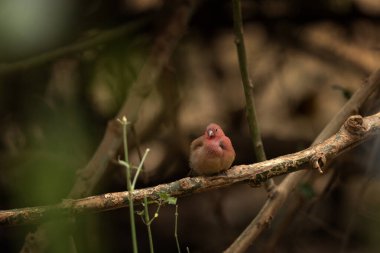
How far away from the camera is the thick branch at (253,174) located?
231 cm

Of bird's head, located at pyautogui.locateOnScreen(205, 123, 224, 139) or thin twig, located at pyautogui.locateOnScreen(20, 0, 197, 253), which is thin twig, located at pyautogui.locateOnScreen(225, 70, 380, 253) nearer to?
bird's head, located at pyautogui.locateOnScreen(205, 123, 224, 139)

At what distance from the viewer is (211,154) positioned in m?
2.61

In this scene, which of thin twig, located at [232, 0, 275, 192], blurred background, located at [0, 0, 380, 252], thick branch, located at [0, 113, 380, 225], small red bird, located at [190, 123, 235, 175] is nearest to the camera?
thick branch, located at [0, 113, 380, 225]

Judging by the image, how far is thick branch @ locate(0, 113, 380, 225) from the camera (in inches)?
91.0

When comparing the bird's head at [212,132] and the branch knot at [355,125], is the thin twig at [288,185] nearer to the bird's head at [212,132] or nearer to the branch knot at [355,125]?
the bird's head at [212,132]

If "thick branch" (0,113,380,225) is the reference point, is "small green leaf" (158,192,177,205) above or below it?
below

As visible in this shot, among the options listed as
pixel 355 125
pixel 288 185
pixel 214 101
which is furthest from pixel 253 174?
pixel 214 101

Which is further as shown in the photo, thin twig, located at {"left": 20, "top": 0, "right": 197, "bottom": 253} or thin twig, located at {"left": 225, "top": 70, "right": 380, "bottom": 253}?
thin twig, located at {"left": 20, "top": 0, "right": 197, "bottom": 253}

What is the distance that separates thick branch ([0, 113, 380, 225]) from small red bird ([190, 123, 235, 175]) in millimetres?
98

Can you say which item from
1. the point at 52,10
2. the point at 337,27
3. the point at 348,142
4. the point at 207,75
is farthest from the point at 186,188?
the point at 337,27

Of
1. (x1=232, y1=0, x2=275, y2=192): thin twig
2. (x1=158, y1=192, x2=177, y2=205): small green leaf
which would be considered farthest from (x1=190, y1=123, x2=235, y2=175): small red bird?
(x1=158, y1=192, x2=177, y2=205): small green leaf

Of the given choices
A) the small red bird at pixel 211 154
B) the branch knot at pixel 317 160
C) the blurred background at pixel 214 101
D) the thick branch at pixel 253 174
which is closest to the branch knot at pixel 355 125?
the thick branch at pixel 253 174

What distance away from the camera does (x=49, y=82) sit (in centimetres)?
414

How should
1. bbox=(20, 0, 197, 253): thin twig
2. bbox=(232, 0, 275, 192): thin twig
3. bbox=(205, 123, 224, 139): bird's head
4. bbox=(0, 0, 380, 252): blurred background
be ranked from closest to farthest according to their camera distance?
bbox=(205, 123, 224, 139): bird's head < bbox=(232, 0, 275, 192): thin twig < bbox=(20, 0, 197, 253): thin twig < bbox=(0, 0, 380, 252): blurred background
